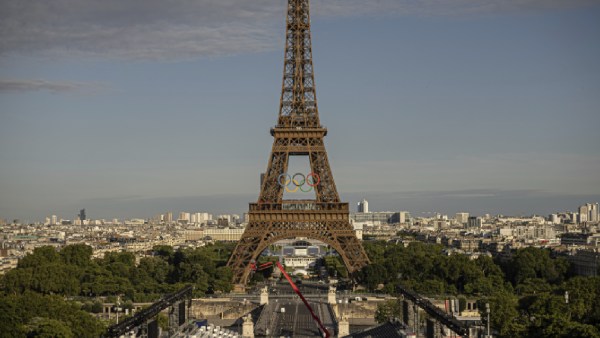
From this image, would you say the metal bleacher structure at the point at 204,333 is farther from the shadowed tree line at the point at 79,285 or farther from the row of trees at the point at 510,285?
the row of trees at the point at 510,285

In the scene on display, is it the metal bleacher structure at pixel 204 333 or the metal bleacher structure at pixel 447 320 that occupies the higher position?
the metal bleacher structure at pixel 447 320

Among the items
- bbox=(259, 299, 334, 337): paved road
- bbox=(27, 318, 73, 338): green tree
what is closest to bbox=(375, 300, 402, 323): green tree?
bbox=(259, 299, 334, 337): paved road

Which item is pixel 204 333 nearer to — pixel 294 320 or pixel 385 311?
pixel 294 320

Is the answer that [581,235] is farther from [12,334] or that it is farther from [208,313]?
[12,334]

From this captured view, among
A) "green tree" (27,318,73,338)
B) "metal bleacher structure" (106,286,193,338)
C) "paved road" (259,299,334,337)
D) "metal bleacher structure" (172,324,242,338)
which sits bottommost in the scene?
"paved road" (259,299,334,337)

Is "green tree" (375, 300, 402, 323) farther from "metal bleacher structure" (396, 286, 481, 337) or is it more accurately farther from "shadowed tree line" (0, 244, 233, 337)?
"metal bleacher structure" (396, 286, 481, 337)

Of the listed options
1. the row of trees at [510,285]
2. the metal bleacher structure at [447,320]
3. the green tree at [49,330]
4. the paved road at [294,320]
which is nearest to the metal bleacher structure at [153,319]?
the green tree at [49,330]
